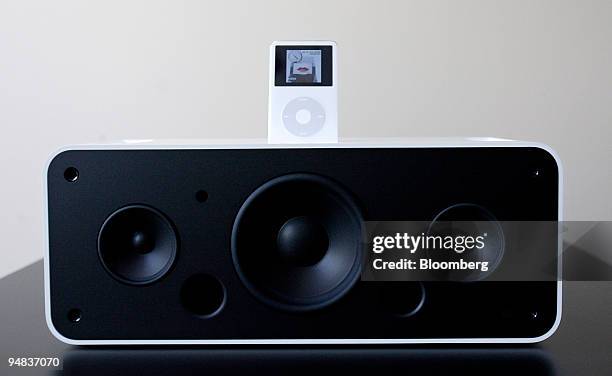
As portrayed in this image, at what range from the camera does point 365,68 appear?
152 cm

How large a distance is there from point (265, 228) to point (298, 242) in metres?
0.03

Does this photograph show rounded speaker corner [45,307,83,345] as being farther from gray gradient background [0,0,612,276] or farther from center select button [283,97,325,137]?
gray gradient background [0,0,612,276]

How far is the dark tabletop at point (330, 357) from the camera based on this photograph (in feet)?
2.22

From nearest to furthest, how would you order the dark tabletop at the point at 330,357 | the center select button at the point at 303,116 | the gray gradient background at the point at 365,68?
the dark tabletop at the point at 330,357, the center select button at the point at 303,116, the gray gradient background at the point at 365,68

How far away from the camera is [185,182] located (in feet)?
2.46

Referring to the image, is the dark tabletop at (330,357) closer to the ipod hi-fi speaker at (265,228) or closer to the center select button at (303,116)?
the ipod hi-fi speaker at (265,228)

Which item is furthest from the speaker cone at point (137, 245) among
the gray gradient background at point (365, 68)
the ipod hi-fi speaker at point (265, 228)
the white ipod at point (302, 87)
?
the gray gradient background at point (365, 68)

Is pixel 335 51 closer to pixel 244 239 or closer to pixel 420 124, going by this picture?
pixel 244 239

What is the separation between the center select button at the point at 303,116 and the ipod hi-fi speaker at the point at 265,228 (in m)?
0.08

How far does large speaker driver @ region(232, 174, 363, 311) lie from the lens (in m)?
0.75

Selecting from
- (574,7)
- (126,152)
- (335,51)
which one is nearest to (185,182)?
(126,152)

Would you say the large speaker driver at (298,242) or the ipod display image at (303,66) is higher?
the ipod display image at (303,66)

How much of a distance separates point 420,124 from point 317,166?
0.81m

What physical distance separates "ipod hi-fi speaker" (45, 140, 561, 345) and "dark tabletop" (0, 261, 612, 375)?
12mm
